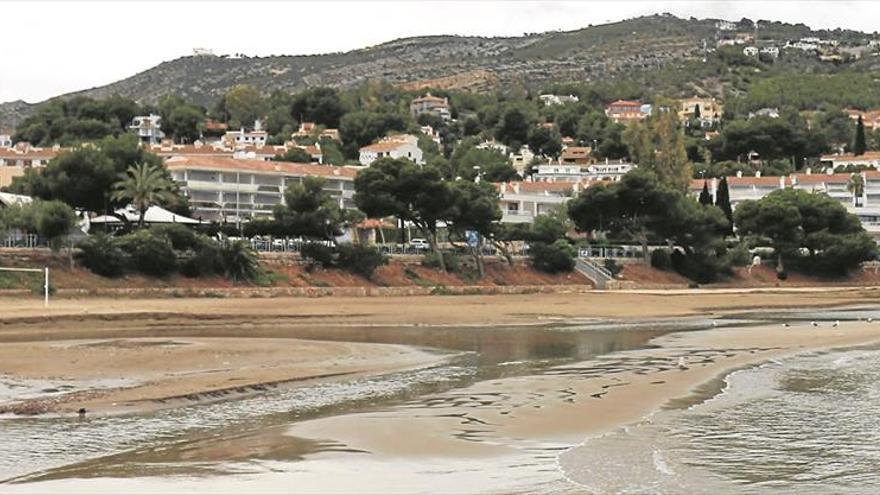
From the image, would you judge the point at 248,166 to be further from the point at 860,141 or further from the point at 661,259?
the point at 860,141

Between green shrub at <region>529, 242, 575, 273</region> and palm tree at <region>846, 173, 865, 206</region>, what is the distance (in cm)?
5100

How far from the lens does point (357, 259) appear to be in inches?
2628

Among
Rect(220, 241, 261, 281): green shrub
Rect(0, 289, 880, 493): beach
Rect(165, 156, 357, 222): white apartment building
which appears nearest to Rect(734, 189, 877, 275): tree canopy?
Rect(0, 289, 880, 493): beach

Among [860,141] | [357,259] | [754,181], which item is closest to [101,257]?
[357,259]

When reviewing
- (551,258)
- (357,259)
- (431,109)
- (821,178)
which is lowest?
(551,258)

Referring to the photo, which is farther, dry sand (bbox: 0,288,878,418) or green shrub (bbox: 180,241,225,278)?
green shrub (bbox: 180,241,225,278)

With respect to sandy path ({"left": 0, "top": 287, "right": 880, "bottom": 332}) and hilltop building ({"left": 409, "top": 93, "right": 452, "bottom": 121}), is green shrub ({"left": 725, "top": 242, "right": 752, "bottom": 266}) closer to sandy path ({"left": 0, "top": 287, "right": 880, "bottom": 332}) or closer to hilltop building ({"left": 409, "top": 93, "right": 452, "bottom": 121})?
sandy path ({"left": 0, "top": 287, "right": 880, "bottom": 332})

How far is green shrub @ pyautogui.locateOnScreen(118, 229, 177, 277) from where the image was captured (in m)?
56.2

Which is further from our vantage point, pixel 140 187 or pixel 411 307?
pixel 140 187

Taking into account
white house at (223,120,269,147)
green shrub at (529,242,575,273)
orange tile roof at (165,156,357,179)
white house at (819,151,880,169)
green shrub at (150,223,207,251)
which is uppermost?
white house at (223,120,269,147)

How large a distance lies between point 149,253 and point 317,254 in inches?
468

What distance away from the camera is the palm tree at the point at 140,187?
210 ft

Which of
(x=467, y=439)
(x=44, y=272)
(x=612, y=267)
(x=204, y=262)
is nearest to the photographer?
(x=467, y=439)

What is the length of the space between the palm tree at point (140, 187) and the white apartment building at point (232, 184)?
24353mm
